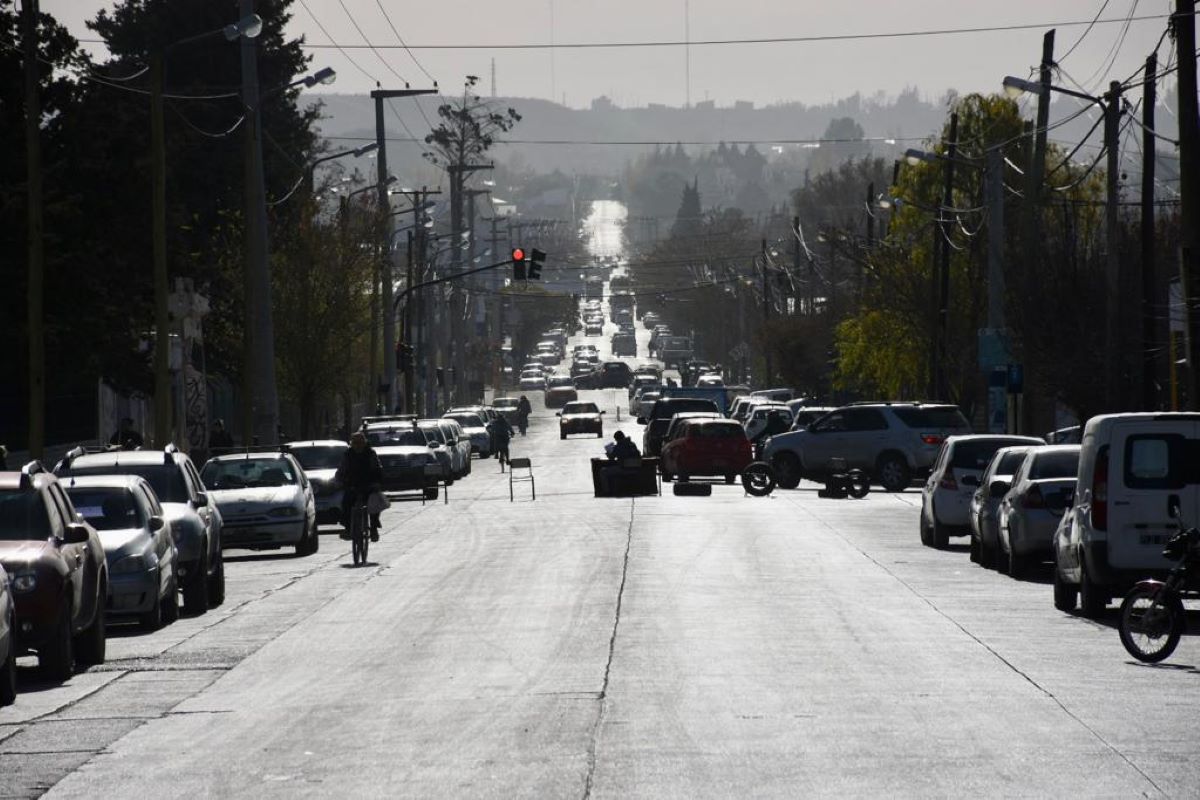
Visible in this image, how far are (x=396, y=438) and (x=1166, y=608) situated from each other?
3767cm

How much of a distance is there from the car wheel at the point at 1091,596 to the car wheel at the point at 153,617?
879 cm

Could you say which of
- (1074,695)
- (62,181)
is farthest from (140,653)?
(62,181)

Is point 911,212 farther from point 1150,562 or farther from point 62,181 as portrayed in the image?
point 1150,562

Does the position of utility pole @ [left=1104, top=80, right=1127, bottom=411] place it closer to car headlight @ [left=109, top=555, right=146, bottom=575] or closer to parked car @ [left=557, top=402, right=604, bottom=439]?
car headlight @ [left=109, top=555, right=146, bottom=575]

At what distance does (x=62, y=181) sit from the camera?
42.7 m

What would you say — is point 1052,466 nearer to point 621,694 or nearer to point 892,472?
point 621,694

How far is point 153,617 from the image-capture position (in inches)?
840

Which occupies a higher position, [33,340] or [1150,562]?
[33,340]

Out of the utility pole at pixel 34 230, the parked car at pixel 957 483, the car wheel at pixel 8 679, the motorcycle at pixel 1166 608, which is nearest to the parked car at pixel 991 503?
the parked car at pixel 957 483

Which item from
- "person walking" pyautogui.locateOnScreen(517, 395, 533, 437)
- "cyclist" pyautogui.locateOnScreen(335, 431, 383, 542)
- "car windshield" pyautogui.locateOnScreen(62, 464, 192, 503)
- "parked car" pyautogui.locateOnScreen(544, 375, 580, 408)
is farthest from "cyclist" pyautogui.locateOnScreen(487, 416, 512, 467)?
"parked car" pyautogui.locateOnScreen(544, 375, 580, 408)

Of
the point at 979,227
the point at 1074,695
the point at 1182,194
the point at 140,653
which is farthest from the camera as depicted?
the point at 979,227

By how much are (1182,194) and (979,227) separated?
1199 inches

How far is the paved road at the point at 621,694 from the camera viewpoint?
11.4 m

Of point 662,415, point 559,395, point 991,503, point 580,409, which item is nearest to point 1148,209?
point 991,503
